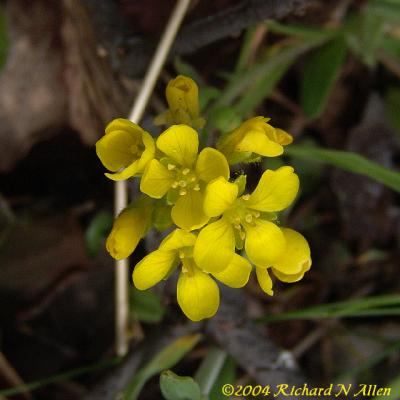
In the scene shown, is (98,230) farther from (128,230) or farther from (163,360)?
(128,230)

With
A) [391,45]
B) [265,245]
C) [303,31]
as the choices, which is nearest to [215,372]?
[265,245]

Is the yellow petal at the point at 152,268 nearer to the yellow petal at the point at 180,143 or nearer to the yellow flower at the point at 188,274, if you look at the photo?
the yellow flower at the point at 188,274

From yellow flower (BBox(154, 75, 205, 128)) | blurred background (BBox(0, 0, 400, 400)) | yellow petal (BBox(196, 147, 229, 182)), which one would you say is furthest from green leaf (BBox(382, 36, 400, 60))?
yellow petal (BBox(196, 147, 229, 182))

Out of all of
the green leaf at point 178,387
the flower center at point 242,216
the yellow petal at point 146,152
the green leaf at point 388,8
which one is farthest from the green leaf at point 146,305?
the green leaf at point 388,8

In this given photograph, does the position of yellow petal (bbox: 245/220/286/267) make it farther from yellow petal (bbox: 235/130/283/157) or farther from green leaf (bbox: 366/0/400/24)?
green leaf (bbox: 366/0/400/24)

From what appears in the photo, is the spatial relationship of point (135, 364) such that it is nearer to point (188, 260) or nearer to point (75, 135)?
point (188, 260)

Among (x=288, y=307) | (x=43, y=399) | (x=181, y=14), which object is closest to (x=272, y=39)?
(x=181, y=14)
